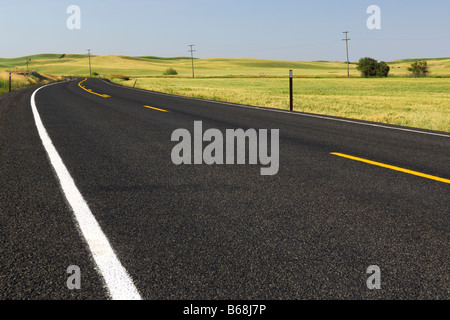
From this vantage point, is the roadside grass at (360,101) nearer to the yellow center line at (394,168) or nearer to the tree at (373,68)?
the yellow center line at (394,168)

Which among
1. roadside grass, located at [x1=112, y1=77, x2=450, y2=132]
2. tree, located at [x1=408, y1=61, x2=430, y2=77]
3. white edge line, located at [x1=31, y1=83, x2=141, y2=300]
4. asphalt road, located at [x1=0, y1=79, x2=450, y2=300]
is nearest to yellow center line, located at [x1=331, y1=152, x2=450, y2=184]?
asphalt road, located at [x1=0, y1=79, x2=450, y2=300]

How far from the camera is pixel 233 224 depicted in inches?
147

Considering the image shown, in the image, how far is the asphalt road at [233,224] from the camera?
8.90 ft

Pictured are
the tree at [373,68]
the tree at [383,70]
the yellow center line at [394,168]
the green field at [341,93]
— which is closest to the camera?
the yellow center line at [394,168]

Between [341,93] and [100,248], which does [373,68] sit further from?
[100,248]

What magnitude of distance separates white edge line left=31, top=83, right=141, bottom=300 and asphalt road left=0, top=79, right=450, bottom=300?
0.15ft

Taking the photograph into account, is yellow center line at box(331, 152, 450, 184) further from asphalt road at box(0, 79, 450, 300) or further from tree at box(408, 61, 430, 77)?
tree at box(408, 61, 430, 77)

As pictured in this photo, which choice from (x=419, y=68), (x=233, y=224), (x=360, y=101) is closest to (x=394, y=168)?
(x=233, y=224)

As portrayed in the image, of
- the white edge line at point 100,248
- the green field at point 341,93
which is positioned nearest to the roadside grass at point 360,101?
the green field at point 341,93

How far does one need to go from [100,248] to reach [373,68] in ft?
310

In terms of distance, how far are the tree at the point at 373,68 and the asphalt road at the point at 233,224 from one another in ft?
290
